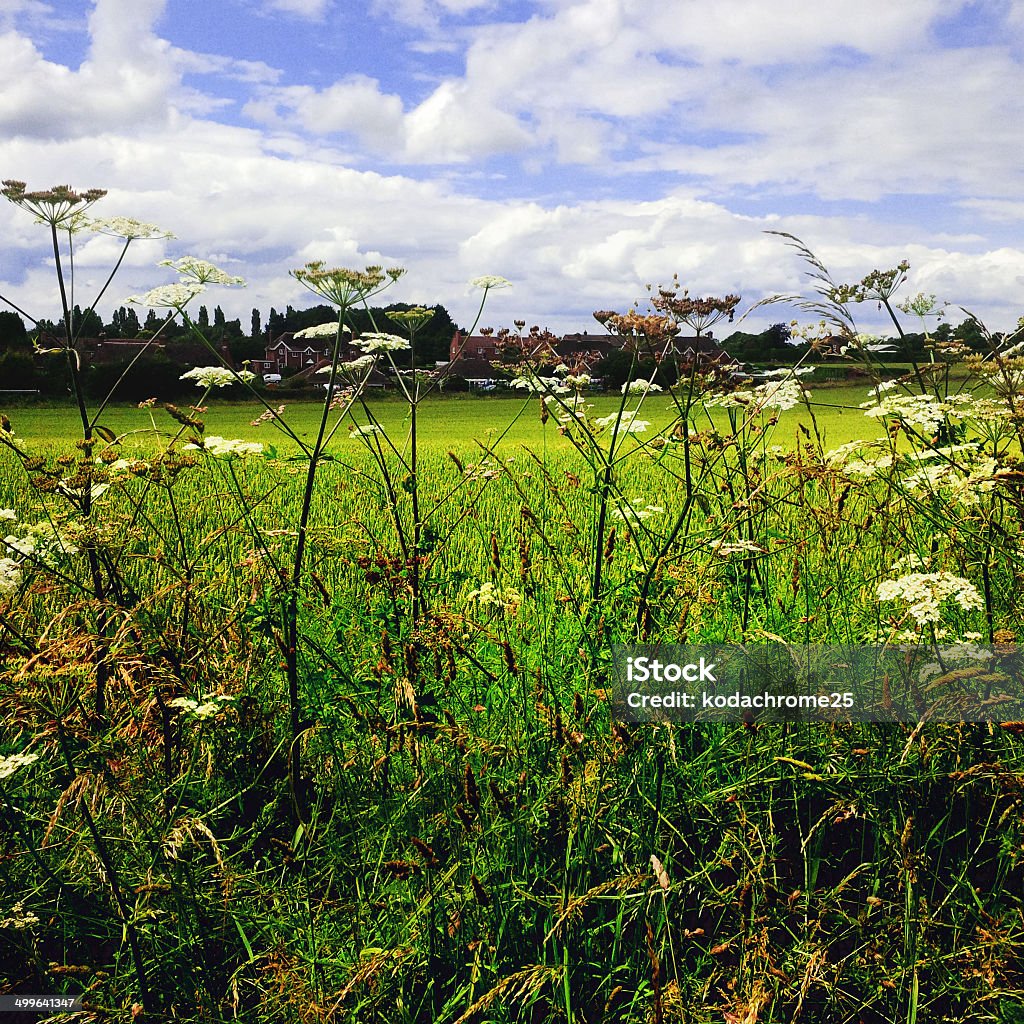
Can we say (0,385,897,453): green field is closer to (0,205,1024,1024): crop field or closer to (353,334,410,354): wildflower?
(353,334,410,354): wildflower

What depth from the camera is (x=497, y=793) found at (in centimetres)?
233

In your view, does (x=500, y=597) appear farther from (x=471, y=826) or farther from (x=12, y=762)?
(x=12, y=762)

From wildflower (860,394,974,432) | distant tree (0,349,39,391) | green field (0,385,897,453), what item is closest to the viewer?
wildflower (860,394,974,432)

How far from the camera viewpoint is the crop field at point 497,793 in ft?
7.25

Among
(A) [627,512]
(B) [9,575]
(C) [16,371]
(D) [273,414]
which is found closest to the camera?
(B) [9,575]

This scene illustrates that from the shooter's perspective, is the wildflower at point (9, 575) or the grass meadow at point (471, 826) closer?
the grass meadow at point (471, 826)

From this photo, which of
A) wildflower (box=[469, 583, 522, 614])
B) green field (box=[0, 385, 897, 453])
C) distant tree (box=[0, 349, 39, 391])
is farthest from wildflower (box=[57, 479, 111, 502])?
distant tree (box=[0, 349, 39, 391])

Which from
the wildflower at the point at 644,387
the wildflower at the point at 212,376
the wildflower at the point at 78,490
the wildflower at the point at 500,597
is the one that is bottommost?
the wildflower at the point at 500,597

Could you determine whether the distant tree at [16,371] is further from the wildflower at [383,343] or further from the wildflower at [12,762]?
the wildflower at [12,762]

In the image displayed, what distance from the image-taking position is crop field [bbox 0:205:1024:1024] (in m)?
2.21

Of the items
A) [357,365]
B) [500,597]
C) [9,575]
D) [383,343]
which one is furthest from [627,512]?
[9,575]

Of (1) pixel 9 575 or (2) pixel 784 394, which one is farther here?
(2) pixel 784 394

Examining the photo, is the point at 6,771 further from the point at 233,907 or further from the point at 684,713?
the point at 684,713

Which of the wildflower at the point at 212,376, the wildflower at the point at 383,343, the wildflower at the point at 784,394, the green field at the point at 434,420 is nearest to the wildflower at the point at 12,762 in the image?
the wildflower at the point at 212,376
